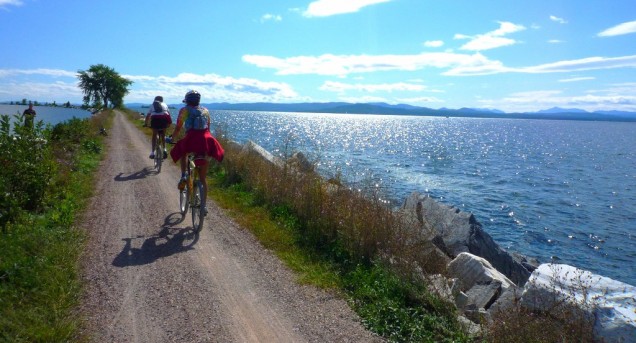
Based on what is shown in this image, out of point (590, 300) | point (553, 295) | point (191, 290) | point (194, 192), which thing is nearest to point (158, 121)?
point (194, 192)

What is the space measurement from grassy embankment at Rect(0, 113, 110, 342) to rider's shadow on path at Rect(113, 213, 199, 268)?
0.65 meters

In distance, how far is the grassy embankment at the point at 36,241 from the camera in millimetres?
4566

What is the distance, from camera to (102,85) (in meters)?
85.6

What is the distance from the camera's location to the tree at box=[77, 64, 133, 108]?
84.4 m

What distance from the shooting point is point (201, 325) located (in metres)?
4.96

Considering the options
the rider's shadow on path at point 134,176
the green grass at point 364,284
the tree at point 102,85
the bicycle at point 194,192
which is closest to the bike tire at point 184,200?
the bicycle at point 194,192

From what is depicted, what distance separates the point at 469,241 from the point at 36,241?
8.99 metres

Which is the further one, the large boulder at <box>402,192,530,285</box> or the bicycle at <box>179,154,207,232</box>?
the large boulder at <box>402,192,530,285</box>

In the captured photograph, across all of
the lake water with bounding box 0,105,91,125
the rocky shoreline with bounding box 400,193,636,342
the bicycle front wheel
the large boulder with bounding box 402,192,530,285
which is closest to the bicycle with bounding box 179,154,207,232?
the bicycle front wheel

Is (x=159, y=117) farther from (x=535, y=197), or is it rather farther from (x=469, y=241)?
(x=535, y=197)

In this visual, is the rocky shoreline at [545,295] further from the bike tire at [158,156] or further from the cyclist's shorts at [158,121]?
the bike tire at [158,156]

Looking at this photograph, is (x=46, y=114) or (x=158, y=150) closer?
(x=158, y=150)

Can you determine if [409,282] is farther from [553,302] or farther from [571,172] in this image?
[571,172]

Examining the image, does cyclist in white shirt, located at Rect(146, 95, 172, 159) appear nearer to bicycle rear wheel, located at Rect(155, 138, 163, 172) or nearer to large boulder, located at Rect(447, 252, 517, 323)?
bicycle rear wheel, located at Rect(155, 138, 163, 172)
